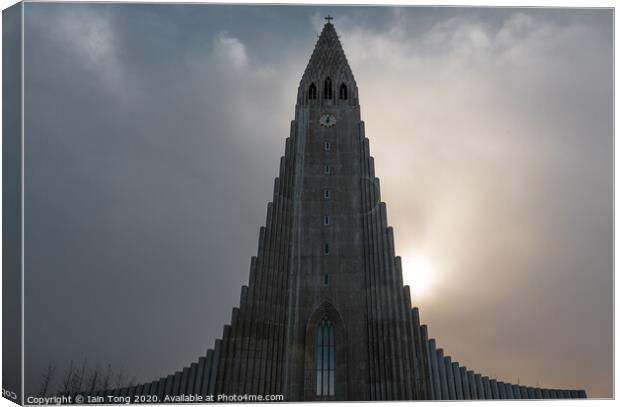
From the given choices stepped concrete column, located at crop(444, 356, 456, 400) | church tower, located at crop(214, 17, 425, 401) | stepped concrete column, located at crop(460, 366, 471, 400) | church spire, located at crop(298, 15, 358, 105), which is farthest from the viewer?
church spire, located at crop(298, 15, 358, 105)

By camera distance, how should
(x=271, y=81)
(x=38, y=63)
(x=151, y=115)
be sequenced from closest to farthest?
(x=38, y=63), (x=151, y=115), (x=271, y=81)

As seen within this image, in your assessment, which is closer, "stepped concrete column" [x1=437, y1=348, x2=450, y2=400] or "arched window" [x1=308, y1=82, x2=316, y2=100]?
"stepped concrete column" [x1=437, y1=348, x2=450, y2=400]

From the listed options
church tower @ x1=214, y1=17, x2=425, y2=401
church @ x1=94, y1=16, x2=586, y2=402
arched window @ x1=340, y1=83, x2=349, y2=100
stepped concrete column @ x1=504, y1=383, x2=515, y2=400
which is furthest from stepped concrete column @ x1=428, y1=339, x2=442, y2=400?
arched window @ x1=340, y1=83, x2=349, y2=100

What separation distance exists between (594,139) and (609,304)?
7.80 meters

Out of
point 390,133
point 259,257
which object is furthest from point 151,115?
point 390,133

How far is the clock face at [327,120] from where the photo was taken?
50531 millimetres

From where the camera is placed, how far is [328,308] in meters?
45.2

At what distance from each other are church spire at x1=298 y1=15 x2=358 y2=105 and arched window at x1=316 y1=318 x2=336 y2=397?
15277 mm

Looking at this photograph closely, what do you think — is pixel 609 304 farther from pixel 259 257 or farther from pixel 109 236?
pixel 109 236

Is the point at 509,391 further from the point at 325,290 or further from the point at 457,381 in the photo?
the point at 325,290

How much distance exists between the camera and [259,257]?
151ft

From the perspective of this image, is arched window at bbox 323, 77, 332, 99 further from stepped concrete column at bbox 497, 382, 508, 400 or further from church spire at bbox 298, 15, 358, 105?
stepped concrete column at bbox 497, 382, 508, 400

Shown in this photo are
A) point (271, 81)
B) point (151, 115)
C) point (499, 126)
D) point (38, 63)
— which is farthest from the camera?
point (271, 81)

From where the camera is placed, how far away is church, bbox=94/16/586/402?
4203cm
